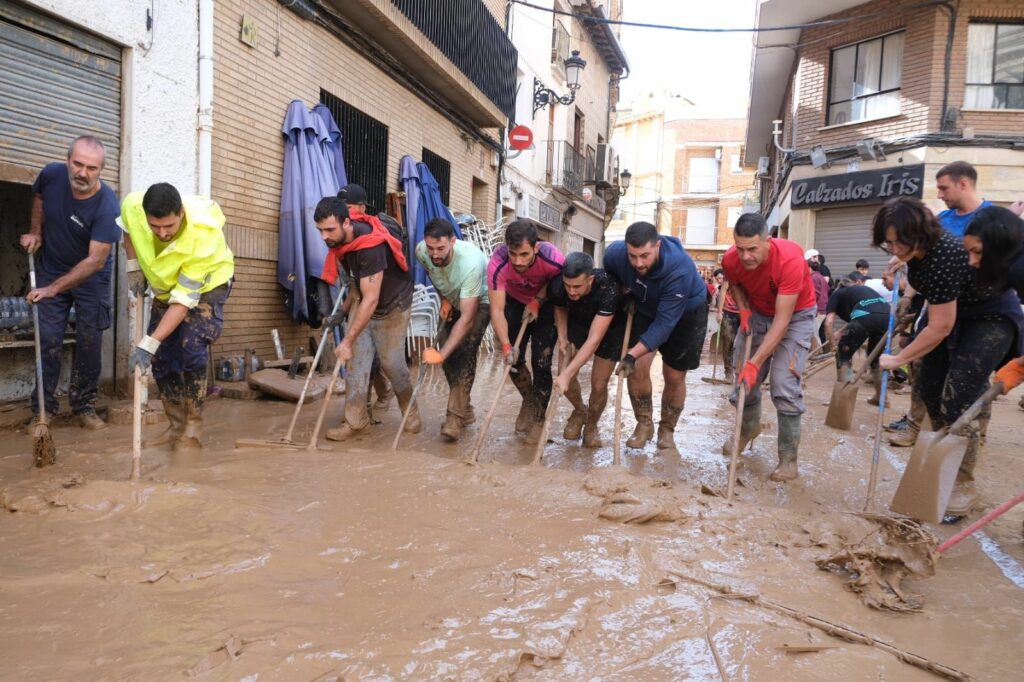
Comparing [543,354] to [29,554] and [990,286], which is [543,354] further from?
[29,554]

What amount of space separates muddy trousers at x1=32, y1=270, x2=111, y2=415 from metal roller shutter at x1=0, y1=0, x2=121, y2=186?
0.80 metres

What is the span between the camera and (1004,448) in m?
5.25

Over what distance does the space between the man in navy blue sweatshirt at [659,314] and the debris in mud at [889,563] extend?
185 centimetres

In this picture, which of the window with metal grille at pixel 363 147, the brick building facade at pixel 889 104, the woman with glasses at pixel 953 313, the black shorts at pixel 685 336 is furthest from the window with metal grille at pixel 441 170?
the woman with glasses at pixel 953 313

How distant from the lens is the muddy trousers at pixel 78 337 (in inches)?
169

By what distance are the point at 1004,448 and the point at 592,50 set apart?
719 inches

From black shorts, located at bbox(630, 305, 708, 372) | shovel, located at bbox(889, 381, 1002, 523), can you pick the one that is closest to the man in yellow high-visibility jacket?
black shorts, located at bbox(630, 305, 708, 372)

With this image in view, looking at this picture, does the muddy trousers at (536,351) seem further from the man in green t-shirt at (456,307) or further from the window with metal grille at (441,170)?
the window with metal grille at (441,170)

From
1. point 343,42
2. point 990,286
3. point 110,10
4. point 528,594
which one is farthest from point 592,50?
point 528,594

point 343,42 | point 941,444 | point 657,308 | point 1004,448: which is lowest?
point 1004,448

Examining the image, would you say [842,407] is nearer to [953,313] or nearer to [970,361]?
[970,361]

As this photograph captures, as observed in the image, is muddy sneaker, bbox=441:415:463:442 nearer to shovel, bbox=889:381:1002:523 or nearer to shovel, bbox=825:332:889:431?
shovel, bbox=889:381:1002:523

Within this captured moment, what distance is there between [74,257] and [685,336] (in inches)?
152

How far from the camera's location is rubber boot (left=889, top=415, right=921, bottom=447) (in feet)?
17.4
